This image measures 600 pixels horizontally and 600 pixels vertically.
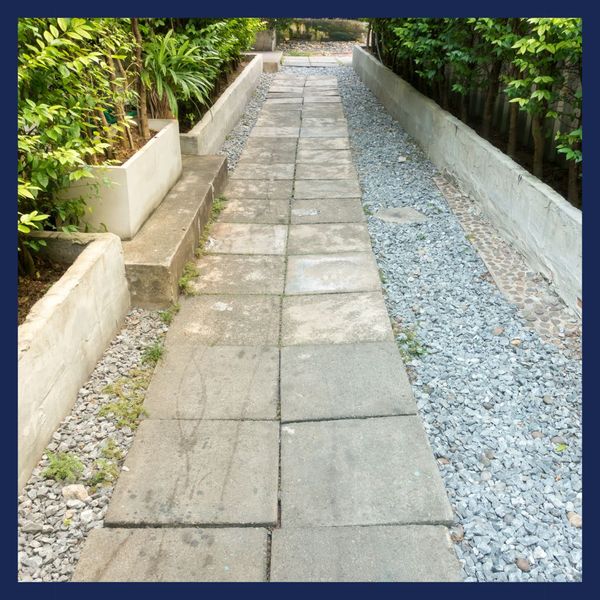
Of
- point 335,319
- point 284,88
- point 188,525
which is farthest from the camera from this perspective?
point 284,88

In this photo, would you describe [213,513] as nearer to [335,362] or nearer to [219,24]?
[335,362]

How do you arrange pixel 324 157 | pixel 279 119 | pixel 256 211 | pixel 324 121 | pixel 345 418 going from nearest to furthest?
pixel 345 418 → pixel 256 211 → pixel 324 157 → pixel 324 121 → pixel 279 119

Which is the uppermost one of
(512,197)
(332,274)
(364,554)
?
(512,197)

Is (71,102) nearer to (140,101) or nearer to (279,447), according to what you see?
(140,101)

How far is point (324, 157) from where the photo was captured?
685 cm

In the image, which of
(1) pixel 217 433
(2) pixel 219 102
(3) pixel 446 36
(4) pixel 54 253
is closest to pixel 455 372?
(1) pixel 217 433

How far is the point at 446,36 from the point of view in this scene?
222 inches

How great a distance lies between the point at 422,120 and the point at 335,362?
15.4 feet

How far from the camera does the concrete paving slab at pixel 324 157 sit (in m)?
6.67

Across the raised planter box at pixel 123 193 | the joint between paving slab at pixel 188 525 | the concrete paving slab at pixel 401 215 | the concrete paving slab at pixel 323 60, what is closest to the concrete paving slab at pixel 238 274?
the raised planter box at pixel 123 193

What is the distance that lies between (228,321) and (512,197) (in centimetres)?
235

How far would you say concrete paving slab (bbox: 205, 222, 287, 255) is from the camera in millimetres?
4468

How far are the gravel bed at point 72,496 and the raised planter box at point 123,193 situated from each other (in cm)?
114

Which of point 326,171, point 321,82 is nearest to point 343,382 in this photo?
point 326,171
